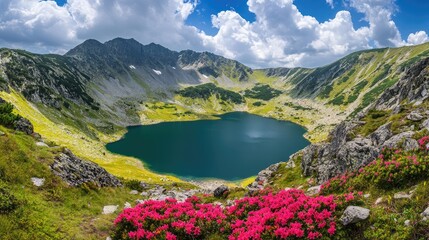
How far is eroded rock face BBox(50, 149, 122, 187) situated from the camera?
86.2 ft

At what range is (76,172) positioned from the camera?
1118 inches

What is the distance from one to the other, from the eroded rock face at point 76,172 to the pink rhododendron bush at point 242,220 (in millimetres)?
9825

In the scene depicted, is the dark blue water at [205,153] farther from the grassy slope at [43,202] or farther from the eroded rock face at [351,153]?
the grassy slope at [43,202]

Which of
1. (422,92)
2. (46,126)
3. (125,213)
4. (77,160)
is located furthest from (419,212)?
(46,126)

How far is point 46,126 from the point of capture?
388ft

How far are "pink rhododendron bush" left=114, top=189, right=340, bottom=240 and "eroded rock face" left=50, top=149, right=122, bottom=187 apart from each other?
9825 mm

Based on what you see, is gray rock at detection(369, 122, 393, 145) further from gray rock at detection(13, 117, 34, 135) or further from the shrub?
gray rock at detection(13, 117, 34, 135)

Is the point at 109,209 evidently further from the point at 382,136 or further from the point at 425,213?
the point at 382,136

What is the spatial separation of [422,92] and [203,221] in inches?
2099

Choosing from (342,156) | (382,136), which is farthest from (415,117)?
(342,156)

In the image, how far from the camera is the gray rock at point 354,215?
587 inches

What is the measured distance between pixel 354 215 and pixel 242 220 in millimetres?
6162

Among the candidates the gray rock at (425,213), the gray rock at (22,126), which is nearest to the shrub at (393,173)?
the gray rock at (425,213)

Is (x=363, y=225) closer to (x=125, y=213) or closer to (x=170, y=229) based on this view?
(x=170, y=229)
